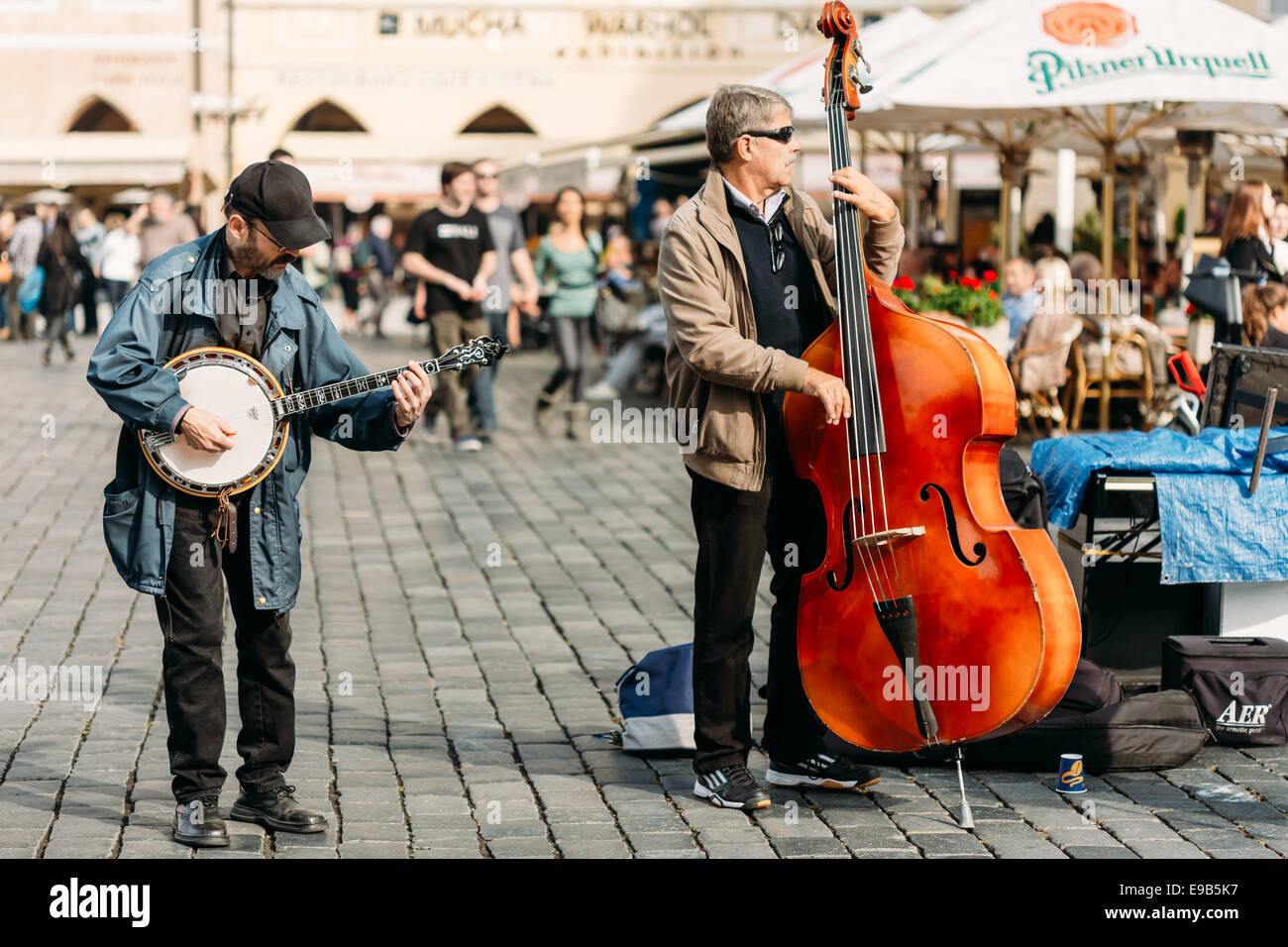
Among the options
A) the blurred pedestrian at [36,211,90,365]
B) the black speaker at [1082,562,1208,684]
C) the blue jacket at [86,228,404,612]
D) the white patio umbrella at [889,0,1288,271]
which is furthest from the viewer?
the blurred pedestrian at [36,211,90,365]

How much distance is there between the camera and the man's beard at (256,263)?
13.9 ft

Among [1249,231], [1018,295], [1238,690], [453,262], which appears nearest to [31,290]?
[453,262]

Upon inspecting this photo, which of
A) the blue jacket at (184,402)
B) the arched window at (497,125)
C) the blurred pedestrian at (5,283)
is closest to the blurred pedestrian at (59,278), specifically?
the blurred pedestrian at (5,283)

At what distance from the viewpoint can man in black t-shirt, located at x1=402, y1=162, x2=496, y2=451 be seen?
37.0 ft

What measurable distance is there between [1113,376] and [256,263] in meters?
8.38

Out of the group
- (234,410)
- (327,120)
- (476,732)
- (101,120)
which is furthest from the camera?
(101,120)

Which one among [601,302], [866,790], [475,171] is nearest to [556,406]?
[601,302]

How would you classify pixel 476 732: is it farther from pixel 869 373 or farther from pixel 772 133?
pixel 772 133

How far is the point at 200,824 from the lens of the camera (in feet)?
14.2

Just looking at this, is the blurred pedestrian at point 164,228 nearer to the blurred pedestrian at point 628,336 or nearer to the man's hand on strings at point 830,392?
the blurred pedestrian at point 628,336

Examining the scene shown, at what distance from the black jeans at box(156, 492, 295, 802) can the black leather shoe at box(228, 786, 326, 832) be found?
0.03 metres

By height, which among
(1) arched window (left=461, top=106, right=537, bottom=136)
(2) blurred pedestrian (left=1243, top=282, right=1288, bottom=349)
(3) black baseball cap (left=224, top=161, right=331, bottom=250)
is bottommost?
(2) blurred pedestrian (left=1243, top=282, right=1288, bottom=349)

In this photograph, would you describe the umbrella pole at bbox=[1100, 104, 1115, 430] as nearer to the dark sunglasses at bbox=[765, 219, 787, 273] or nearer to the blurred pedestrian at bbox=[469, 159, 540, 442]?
the blurred pedestrian at bbox=[469, 159, 540, 442]

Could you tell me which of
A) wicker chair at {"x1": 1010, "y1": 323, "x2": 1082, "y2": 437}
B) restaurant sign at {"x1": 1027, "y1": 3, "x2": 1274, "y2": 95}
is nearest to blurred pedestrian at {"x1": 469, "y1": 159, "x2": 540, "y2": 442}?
wicker chair at {"x1": 1010, "y1": 323, "x2": 1082, "y2": 437}
